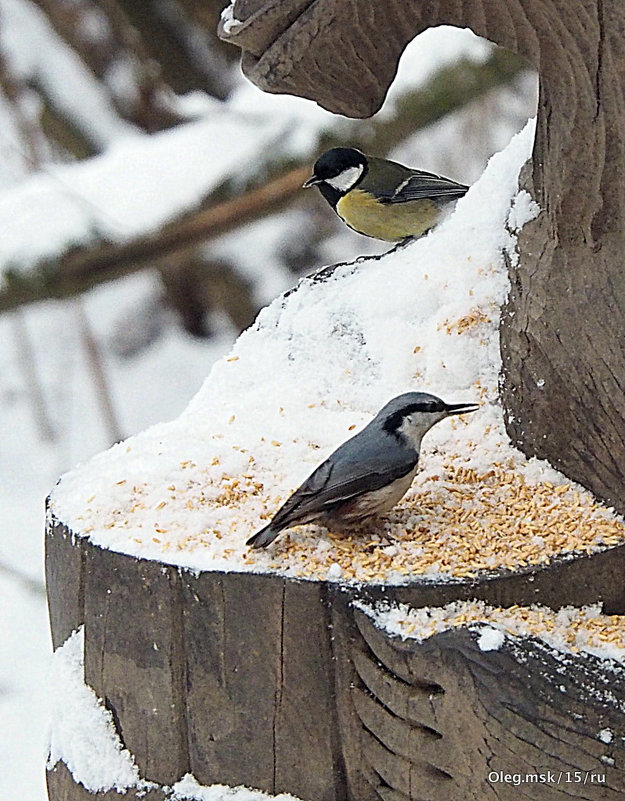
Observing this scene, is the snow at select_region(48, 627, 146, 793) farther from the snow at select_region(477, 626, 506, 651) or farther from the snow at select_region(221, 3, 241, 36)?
the snow at select_region(221, 3, 241, 36)

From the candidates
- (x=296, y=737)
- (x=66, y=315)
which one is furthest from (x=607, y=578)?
(x=66, y=315)

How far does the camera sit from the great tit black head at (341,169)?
9.75 ft

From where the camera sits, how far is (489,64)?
168 inches

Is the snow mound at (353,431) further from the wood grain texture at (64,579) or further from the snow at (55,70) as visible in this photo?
the snow at (55,70)

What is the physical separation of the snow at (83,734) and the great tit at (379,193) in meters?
1.59

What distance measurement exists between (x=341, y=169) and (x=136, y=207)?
5.12 ft

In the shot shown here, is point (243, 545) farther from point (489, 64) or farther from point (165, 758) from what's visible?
point (489, 64)

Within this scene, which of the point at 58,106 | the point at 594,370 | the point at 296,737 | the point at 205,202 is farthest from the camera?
the point at 58,106

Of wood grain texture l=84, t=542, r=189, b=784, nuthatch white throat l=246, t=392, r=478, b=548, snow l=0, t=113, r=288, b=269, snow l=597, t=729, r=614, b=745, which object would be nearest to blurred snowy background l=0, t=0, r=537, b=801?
snow l=0, t=113, r=288, b=269

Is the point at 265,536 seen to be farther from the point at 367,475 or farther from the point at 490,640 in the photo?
the point at 490,640

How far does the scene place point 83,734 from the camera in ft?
5.19

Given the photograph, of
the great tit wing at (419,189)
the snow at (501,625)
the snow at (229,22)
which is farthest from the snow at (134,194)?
the snow at (501,625)

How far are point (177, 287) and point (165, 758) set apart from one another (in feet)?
18.0

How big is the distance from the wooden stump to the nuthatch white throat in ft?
0.41
